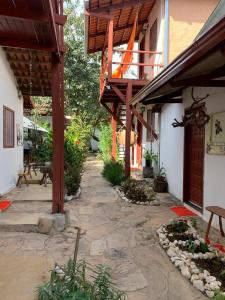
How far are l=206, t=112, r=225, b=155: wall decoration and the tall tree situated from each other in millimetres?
15189

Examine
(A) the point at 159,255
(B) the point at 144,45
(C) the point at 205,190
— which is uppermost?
(B) the point at 144,45

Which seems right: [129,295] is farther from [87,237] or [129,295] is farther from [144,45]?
[144,45]

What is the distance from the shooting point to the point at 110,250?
471cm

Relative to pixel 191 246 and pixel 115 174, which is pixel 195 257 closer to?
pixel 191 246

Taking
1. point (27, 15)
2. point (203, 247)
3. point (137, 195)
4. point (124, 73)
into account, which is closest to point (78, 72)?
point (124, 73)

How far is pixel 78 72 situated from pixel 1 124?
13228 millimetres

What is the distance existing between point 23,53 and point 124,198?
4.46m

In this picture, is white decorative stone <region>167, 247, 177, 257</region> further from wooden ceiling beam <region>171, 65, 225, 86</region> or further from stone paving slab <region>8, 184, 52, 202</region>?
stone paving slab <region>8, 184, 52, 202</region>

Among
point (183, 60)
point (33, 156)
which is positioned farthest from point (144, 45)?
point (183, 60)

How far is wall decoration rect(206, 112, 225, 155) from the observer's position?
17.9ft

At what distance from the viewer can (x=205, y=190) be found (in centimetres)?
632

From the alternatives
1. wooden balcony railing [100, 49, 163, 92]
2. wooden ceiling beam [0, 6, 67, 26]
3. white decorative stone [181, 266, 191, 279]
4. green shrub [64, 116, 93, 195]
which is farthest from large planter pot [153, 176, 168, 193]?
wooden ceiling beam [0, 6, 67, 26]

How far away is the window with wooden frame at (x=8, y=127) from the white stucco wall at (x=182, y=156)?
4435mm

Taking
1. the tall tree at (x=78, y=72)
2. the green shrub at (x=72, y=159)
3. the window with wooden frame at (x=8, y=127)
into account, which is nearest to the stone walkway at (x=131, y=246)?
the green shrub at (x=72, y=159)
